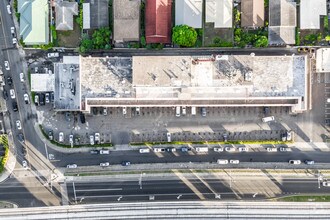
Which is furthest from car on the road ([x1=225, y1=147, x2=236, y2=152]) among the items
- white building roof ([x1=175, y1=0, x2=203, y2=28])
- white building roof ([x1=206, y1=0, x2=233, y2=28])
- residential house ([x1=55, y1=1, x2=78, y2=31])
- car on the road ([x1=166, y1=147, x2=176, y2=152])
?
residential house ([x1=55, y1=1, x2=78, y2=31])

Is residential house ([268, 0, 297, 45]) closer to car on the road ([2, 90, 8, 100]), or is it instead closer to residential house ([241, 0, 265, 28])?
residential house ([241, 0, 265, 28])

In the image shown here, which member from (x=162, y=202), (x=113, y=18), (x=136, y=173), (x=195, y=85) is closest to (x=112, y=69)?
(x=113, y=18)

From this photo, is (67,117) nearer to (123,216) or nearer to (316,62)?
(123,216)

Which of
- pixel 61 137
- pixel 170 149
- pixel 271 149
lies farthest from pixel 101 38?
pixel 271 149

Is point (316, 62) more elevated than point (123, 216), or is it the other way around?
point (316, 62)

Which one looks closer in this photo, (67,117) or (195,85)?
(195,85)

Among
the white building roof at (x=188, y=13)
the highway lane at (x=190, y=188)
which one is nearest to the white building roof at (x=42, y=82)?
the highway lane at (x=190, y=188)

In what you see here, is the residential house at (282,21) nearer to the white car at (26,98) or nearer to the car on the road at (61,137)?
the car on the road at (61,137)
